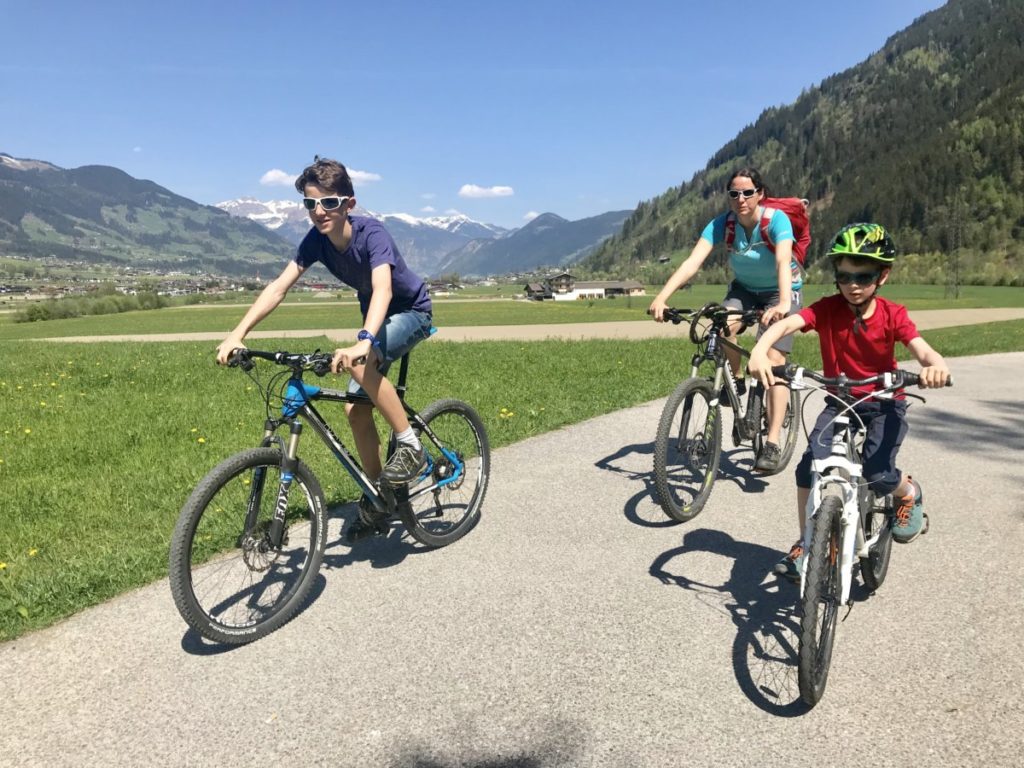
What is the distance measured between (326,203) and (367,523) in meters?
2.13

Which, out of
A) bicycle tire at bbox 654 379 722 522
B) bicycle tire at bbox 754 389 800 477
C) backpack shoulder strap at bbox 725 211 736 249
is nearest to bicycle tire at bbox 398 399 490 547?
bicycle tire at bbox 654 379 722 522

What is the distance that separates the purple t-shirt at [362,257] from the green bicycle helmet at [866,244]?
100 inches

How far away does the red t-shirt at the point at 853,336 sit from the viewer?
11.7 feet

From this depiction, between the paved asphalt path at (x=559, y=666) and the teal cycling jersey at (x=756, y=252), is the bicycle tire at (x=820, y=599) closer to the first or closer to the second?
the paved asphalt path at (x=559, y=666)

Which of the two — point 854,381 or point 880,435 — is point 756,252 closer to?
point 880,435

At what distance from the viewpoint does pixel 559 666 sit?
3203 mm

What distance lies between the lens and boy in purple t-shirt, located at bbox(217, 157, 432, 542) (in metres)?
4.02

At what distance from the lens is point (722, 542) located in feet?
15.5

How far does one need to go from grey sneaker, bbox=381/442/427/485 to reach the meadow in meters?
1.56

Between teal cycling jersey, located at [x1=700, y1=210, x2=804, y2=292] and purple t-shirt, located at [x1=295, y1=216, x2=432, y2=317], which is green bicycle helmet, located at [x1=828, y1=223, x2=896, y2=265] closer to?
teal cycling jersey, located at [x1=700, y1=210, x2=804, y2=292]

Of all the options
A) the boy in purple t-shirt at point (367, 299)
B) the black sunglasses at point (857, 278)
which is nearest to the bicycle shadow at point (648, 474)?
the boy in purple t-shirt at point (367, 299)

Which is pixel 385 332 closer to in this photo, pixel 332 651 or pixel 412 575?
pixel 412 575

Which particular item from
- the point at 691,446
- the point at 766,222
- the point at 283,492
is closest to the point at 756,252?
the point at 766,222

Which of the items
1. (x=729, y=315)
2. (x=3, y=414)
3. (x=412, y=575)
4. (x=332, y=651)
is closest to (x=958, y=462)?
(x=729, y=315)
